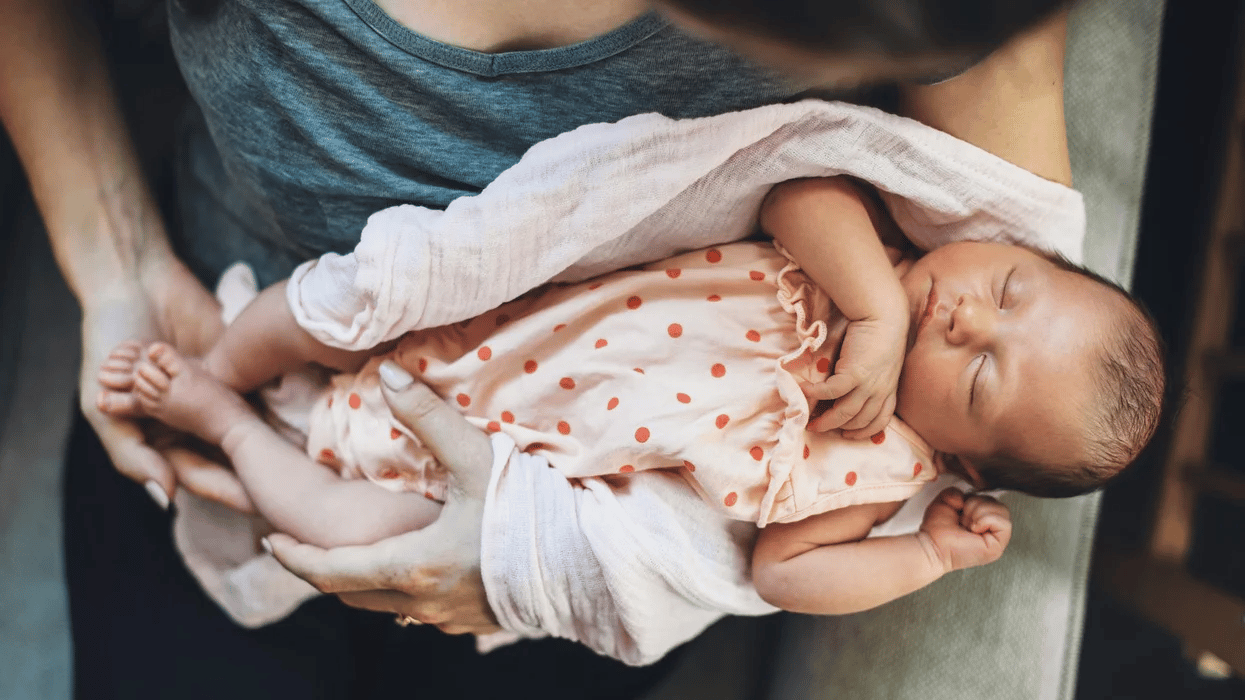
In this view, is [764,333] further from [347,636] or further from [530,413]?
[347,636]

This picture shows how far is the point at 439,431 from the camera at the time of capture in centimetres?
85

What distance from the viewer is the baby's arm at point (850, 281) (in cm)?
78

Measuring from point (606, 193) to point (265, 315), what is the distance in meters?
0.41

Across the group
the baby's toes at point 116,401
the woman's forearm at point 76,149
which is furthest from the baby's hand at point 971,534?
the woman's forearm at point 76,149

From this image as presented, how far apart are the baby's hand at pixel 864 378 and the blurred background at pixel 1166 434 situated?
1.97 ft

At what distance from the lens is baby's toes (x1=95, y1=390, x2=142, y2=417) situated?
0.91 meters

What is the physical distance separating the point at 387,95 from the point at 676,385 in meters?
0.40

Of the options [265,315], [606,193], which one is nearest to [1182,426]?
[606,193]

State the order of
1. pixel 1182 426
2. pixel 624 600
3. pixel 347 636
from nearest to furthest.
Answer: pixel 624 600, pixel 347 636, pixel 1182 426

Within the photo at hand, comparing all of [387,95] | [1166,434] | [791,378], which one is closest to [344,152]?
[387,95]

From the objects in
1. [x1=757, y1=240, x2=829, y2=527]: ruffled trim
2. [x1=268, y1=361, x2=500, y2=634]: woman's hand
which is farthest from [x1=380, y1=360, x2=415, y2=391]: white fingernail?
[x1=757, y1=240, x2=829, y2=527]: ruffled trim

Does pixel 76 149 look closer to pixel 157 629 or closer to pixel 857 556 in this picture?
pixel 157 629

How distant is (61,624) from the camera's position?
116 centimetres

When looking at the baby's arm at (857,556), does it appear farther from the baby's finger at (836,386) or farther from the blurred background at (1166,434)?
the blurred background at (1166,434)
